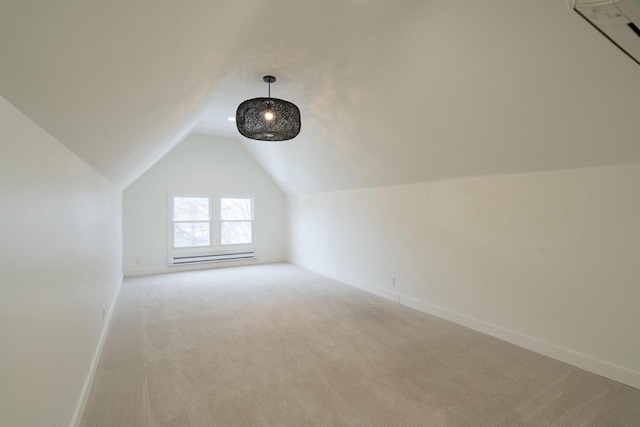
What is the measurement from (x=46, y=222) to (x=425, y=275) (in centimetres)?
365

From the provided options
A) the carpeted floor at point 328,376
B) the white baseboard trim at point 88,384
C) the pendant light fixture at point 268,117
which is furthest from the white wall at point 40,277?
the pendant light fixture at point 268,117

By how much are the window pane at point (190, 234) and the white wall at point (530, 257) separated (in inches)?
153

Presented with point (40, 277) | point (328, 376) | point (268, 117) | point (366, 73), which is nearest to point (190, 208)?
point (268, 117)

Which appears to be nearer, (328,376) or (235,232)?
(328,376)

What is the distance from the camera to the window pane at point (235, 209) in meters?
6.81

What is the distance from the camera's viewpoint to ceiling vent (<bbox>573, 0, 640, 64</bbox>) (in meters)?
0.83

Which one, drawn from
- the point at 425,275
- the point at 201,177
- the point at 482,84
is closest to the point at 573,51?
the point at 482,84

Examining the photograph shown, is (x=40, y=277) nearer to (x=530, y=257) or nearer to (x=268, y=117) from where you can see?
(x=268, y=117)

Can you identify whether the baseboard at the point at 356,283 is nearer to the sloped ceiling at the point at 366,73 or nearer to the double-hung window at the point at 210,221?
the double-hung window at the point at 210,221

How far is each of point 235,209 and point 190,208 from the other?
960 mm

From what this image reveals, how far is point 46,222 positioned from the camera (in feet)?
4.46

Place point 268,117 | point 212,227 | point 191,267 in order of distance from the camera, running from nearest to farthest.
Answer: point 268,117 < point 191,267 < point 212,227

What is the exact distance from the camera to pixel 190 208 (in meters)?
6.46

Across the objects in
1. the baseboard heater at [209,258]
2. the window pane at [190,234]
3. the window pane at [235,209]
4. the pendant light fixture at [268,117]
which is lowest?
the baseboard heater at [209,258]
